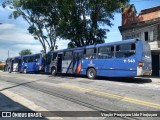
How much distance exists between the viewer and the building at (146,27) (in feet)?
86.7

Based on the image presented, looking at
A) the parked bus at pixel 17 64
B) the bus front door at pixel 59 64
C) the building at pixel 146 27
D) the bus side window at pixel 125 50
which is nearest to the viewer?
the bus side window at pixel 125 50

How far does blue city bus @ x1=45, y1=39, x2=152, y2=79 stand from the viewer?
17.5 metres

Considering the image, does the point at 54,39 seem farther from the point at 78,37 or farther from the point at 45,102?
the point at 45,102

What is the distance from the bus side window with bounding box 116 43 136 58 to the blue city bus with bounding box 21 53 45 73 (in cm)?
1428

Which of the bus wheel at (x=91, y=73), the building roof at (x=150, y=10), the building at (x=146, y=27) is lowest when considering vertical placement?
the bus wheel at (x=91, y=73)

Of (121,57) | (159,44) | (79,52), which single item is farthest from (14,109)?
(159,44)

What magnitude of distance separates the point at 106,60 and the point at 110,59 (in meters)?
0.46

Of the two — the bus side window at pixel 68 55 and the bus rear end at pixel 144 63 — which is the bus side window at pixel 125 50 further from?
the bus side window at pixel 68 55

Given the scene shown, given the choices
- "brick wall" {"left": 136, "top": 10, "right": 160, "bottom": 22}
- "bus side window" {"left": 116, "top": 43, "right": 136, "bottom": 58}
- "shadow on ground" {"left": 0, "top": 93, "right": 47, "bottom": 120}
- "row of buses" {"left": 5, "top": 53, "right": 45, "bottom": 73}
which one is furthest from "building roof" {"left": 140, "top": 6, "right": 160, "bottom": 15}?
"shadow on ground" {"left": 0, "top": 93, "right": 47, "bottom": 120}

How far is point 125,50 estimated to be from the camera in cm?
1822

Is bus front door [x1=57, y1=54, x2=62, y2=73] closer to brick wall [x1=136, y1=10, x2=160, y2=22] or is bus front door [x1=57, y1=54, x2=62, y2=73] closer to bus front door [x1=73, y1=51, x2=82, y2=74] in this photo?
bus front door [x1=73, y1=51, x2=82, y2=74]

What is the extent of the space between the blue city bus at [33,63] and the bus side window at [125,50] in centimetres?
1428

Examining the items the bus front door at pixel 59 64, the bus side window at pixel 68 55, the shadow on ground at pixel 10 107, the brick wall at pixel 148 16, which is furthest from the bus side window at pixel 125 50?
the brick wall at pixel 148 16

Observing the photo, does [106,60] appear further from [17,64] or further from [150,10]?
[17,64]
